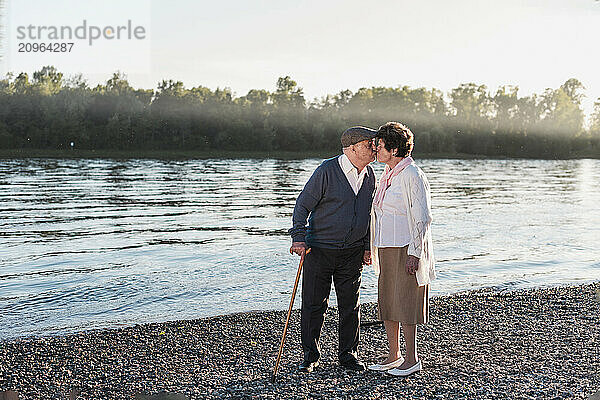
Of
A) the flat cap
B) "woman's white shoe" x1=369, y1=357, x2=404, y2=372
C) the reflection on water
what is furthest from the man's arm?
the reflection on water

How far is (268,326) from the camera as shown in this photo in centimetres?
819

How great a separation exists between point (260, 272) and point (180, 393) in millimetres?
7306

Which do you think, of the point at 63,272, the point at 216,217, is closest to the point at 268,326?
the point at 63,272

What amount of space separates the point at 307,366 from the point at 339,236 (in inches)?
50.4

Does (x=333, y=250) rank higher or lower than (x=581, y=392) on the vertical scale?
higher

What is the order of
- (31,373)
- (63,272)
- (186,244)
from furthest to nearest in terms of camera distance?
(186,244), (63,272), (31,373)

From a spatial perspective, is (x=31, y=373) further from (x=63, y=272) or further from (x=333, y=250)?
(x=63, y=272)

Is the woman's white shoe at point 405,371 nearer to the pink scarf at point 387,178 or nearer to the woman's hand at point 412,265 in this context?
the woman's hand at point 412,265

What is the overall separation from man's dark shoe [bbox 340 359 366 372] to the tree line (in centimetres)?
9305

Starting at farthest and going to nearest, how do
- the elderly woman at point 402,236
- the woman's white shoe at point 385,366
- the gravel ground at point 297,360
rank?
the woman's white shoe at point 385,366 < the elderly woman at point 402,236 < the gravel ground at point 297,360

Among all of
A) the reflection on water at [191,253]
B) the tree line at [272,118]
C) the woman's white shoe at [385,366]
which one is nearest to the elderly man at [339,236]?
the woman's white shoe at [385,366]

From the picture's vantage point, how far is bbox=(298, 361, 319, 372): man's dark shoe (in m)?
6.36

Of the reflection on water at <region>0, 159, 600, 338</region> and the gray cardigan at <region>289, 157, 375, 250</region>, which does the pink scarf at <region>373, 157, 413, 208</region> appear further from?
the reflection on water at <region>0, 159, 600, 338</region>

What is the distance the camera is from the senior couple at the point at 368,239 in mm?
6035
